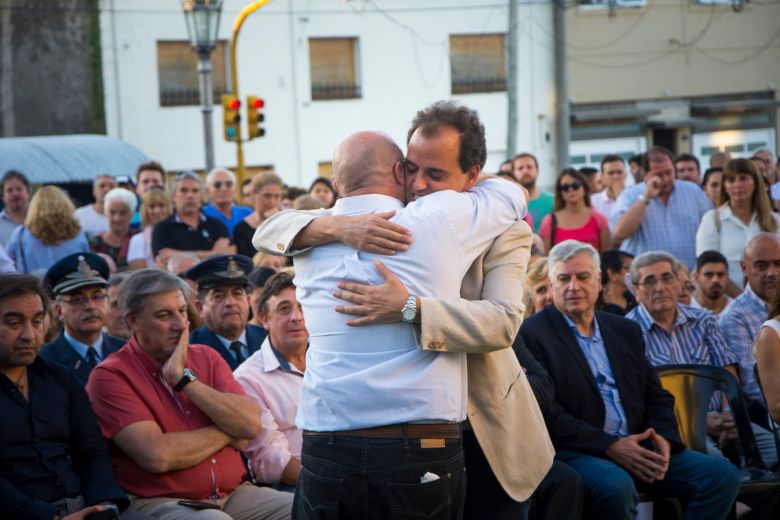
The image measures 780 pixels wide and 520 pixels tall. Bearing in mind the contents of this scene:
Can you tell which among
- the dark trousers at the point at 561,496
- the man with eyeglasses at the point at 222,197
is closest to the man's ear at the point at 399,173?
→ the dark trousers at the point at 561,496

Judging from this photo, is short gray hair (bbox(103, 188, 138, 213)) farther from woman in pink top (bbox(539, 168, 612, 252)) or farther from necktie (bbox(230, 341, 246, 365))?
necktie (bbox(230, 341, 246, 365))

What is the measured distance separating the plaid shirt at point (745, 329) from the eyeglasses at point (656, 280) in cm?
43

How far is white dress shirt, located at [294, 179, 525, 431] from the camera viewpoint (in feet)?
10.9

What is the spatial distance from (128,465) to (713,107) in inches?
992

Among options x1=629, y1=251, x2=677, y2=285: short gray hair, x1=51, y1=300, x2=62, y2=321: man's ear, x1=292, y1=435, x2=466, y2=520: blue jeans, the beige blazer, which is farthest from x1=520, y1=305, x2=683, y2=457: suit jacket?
x1=51, y1=300, x2=62, y2=321: man's ear

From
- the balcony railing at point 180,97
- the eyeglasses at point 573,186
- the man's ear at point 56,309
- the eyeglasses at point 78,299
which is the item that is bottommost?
the man's ear at point 56,309

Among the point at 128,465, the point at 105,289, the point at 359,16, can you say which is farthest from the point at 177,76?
the point at 128,465

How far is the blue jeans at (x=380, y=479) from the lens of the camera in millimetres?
3332

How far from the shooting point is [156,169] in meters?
11.9

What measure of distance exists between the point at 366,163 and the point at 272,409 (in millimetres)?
2402

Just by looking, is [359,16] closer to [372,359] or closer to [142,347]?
[142,347]

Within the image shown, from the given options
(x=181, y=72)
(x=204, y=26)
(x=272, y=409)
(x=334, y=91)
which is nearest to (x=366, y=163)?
(x=272, y=409)

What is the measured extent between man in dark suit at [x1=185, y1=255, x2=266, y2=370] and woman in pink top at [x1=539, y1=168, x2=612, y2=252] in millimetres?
3986

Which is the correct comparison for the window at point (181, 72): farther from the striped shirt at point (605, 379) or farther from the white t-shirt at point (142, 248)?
the striped shirt at point (605, 379)
